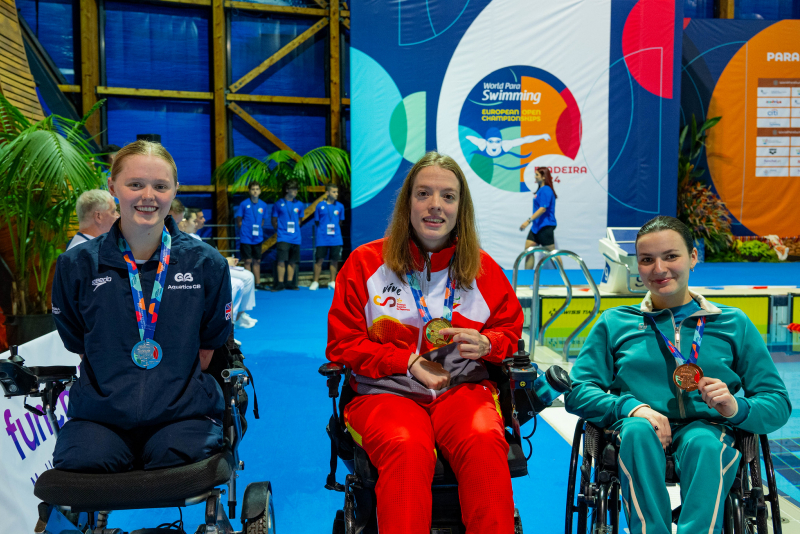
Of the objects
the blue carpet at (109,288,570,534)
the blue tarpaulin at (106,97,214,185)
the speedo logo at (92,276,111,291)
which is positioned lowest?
the blue carpet at (109,288,570,534)

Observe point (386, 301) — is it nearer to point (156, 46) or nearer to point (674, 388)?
point (674, 388)

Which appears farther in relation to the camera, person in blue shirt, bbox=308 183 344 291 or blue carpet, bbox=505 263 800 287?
person in blue shirt, bbox=308 183 344 291

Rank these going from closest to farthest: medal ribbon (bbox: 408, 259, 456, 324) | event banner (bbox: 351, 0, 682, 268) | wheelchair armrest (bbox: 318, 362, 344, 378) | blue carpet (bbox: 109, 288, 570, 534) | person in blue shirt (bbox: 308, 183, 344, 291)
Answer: wheelchair armrest (bbox: 318, 362, 344, 378) → medal ribbon (bbox: 408, 259, 456, 324) → blue carpet (bbox: 109, 288, 570, 534) → person in blue shirt (bbox: 308, 183, 344, 291) → event banner (bbox: 351, 0, 682, 268)

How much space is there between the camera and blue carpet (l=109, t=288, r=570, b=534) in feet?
7.89

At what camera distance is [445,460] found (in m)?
1.69

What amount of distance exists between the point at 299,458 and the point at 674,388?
1.94m

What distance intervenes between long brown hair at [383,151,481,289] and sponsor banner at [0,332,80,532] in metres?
1.38

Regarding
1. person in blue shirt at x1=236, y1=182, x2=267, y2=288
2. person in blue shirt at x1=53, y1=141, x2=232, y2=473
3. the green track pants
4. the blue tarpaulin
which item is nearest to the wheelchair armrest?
person in blue shirt at x1=53, y1=141, x2=232, y2=473

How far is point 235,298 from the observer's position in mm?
5496

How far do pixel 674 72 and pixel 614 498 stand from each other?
9.96 metres

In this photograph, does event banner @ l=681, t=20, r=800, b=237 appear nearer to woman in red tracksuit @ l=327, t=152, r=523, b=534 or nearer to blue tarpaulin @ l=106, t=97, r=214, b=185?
blue tarpaulin @ l=106, t=97, r=214, b=185

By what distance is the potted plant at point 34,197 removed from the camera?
363cm

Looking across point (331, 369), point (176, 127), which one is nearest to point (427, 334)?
point (331, 369)

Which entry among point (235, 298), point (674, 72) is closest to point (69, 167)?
point (235, 298)
